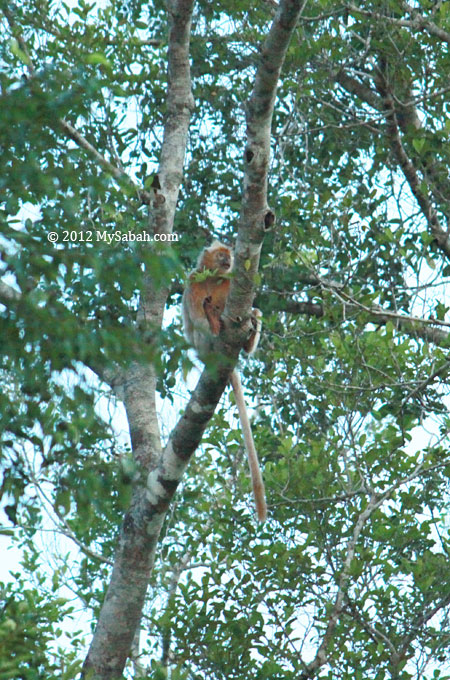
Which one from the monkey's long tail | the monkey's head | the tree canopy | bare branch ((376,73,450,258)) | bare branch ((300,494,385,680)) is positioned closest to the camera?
the tree canopy

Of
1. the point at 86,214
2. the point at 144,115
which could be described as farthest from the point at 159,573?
the point at 144,115

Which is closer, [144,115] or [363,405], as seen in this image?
[363,405]

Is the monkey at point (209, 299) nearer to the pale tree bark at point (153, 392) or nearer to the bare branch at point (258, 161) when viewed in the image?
the pale tree bark at point (153, 392)

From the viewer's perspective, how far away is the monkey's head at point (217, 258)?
6500 mm

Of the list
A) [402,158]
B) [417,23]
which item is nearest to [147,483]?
[402,158]

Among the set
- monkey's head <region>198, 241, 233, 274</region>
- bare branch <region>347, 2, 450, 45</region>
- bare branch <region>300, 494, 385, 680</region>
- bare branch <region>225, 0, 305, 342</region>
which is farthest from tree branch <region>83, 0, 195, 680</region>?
bare branch <region>347, 2, 450, 45</region>

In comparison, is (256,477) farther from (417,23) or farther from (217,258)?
(417,23)

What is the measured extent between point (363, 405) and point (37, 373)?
11.3 feet

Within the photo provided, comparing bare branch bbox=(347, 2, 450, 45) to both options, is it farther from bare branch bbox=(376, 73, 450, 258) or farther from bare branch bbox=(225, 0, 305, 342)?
bare branch bbox=(225, 0, 305, 342)

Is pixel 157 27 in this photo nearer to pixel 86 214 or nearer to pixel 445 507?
pixel 86 214

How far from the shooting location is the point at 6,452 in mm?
2871

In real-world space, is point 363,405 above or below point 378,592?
above

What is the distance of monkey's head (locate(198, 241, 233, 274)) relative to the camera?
6.50 metres

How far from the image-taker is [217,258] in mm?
6570
